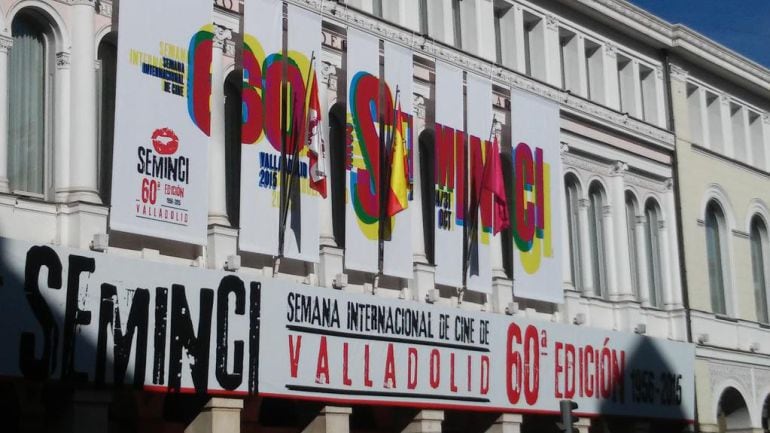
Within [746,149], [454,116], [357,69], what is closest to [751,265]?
[746,149]

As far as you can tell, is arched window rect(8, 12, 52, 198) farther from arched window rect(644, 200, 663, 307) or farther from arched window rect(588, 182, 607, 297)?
arched window rect(644, 200, 663, 307)

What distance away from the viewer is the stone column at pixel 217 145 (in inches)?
1056

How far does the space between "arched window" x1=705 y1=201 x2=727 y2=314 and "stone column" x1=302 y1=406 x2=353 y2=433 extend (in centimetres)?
1739

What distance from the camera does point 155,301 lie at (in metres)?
24.0

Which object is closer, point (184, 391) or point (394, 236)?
point (184, 391)

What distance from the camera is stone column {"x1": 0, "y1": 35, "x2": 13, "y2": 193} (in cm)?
2325

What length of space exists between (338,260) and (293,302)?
2293mm

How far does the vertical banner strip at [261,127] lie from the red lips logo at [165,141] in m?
1.77

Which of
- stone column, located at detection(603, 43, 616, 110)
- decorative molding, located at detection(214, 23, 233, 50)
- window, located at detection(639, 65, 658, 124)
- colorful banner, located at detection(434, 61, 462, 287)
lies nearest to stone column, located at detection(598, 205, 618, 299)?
stone column, located at detection(603, 43, 616, 110)

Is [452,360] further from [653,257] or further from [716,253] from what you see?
[716,253]

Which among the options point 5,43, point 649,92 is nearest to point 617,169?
point 649,92

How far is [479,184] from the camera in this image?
32.6 m

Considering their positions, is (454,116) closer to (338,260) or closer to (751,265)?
(338,260)

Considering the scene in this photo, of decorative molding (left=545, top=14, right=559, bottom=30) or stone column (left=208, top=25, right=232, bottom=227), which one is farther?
decorative molding (left=545, top=14, right=559, bottom=30)
